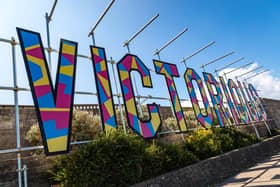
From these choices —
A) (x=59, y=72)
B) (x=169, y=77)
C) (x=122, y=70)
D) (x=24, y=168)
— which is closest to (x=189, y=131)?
(x=169, y=77)

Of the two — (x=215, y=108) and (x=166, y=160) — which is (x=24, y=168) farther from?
(x=215, y=108)

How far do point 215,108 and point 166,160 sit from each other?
489cm

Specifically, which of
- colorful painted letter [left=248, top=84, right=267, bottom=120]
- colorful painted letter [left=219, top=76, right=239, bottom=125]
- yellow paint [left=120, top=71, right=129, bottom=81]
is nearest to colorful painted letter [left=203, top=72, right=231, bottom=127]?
colorful painted letter [left=219, top=76, right=239, bottom=125]

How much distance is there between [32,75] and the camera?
330 cm

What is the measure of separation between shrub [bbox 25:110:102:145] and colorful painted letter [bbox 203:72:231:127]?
5.24m

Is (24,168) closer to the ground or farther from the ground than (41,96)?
closer to the ground

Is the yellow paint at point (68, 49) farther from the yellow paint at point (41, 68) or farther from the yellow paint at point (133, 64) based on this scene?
the yellow paint at point (133, 64)

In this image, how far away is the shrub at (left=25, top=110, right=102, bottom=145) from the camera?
18.4 feet

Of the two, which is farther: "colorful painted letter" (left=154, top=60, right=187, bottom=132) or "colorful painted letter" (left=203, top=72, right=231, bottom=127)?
"colorful painted letter" (left=203, top=72, right=231, bottom=127)

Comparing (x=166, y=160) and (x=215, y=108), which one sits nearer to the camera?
(x=166, y=160)

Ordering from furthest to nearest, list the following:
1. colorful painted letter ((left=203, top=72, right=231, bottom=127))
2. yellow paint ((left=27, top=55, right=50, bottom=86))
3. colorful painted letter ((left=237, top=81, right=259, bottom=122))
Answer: colorful painted letter ((left=237, top=81, right=259, bottom=122)), colorful painted letter ((left=203, top=72, right=231, bottom=127)), yellow paint ((left=27, top=55, right=50, bottom=86))

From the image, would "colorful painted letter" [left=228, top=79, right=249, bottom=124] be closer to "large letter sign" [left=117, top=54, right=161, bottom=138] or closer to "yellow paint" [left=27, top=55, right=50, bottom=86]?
"large letter sign" [left=117, top=54, right=161, bottom=138]

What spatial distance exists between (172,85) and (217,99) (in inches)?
134

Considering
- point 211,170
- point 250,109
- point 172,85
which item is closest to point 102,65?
point 172,85
